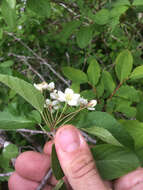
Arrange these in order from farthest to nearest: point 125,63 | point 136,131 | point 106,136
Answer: point 125,63 → point 136,131 → point 106,136

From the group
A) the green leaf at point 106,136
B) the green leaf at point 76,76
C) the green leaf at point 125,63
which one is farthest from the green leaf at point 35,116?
the green leaf at point 125,63

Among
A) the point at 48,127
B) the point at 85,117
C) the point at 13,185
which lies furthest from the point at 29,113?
the point at 13,185

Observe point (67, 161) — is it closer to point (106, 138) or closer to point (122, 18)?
point (106, 138)

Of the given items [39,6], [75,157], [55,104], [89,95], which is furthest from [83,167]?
[39,6]

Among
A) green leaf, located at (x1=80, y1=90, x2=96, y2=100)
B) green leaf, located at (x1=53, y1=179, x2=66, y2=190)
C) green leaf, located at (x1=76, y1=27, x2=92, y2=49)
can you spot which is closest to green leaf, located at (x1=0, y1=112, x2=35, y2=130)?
green leaf, located at (x1=53, y1=179, x2=66, y2=190)

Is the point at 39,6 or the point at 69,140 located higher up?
the point at 39,6

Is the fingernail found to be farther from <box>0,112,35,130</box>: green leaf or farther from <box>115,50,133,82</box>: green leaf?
<box>115,50,133,82</box>: green leaf

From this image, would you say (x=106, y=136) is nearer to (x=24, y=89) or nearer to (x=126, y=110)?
(x=24, y=89)
